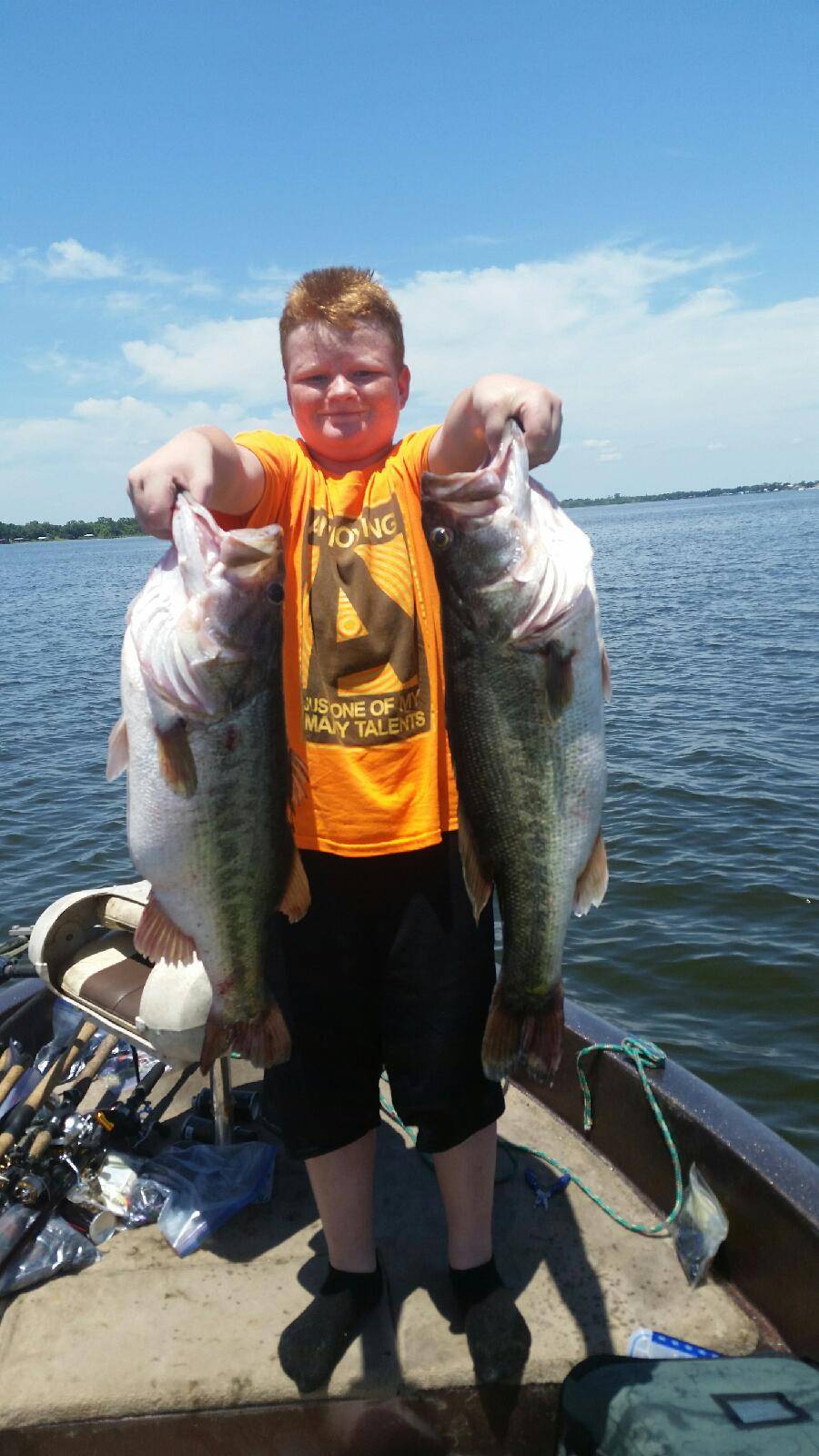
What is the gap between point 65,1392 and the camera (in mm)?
3172

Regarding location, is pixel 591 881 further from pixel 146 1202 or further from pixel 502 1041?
pixel 146 1202

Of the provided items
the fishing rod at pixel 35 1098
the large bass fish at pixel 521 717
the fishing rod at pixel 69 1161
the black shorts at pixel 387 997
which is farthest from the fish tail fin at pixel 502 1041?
the fishing rod at pixel 35 1098

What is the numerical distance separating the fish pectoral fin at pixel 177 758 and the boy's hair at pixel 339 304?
125 centimetres

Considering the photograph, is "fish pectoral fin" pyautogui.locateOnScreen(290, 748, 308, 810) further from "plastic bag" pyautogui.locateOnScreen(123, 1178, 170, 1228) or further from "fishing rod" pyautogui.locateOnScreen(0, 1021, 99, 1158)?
"fishing rod" pyautogui.locateOnScreen(0, 1021, 99, 1158)

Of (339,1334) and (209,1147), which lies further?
(209,1147)

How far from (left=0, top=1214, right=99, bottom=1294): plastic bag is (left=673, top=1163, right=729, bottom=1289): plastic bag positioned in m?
2.32

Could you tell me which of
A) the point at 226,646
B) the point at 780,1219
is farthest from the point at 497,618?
the point at 780,1219

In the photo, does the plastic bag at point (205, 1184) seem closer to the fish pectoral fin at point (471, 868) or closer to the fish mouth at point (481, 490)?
the fish pectoral fin at point (471, 868)

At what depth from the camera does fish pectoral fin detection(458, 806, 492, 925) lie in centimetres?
282

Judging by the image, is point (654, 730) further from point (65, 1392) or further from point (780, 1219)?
point (65, 1392)

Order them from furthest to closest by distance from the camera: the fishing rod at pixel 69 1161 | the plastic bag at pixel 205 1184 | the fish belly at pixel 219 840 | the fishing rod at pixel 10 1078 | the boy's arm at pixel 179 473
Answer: the fishing rod at pixel 10 1078 < the plastic bag at pixel 205 1184 < the fishing rod at pixel 69 1161 < the fish belly at pixel 219 840 < the boy's arm at pixel 179 473

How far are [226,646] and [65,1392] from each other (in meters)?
2.60

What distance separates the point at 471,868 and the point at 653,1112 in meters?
1.89

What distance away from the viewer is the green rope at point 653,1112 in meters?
3.87
